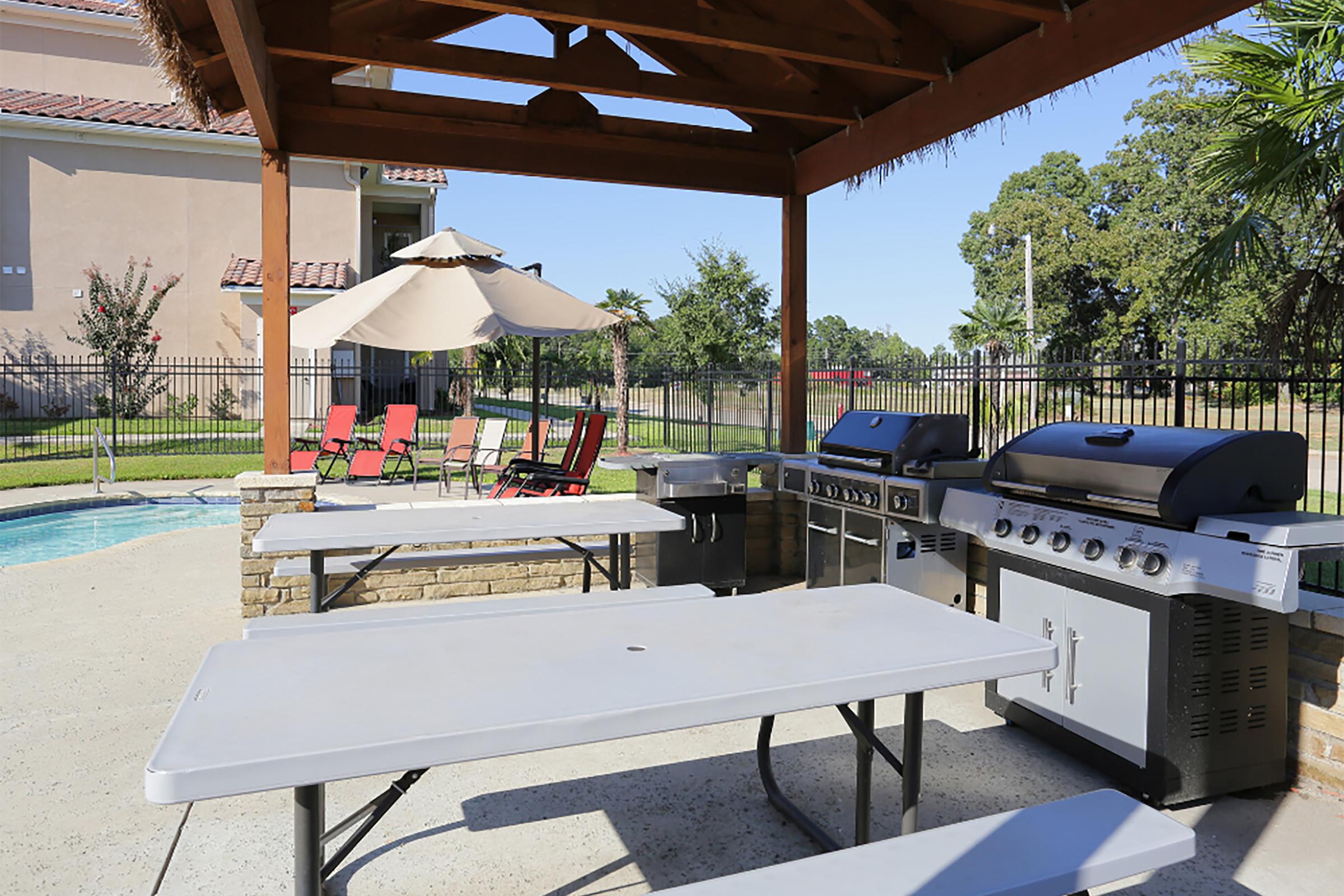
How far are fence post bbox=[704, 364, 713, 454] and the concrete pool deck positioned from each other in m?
8.69

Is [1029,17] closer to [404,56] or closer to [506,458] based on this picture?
[404,56]

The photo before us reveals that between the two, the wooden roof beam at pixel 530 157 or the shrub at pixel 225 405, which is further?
the shrub at pixel 225 405

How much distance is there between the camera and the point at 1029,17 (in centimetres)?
404

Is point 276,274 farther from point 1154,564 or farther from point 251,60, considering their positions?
point 1154,564

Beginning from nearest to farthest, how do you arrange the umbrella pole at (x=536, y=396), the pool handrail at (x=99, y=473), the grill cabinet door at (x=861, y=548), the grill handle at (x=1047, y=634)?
1. the grill handle at (x=1047, y=634)
2. the grill cabinet door at (x=861, y=548)
3. the umbrella pole at (x=536, y=396)
4. the pool handrail at (x=99, y=473)

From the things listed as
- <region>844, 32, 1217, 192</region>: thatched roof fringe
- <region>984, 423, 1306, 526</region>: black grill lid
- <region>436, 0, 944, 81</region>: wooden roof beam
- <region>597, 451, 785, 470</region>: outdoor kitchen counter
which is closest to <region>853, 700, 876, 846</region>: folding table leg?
<region>984, 423, 1306, 526</region>: black grill lid

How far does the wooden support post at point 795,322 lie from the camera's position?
21.0 ft

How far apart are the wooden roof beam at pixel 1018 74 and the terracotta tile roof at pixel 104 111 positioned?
1356 cm

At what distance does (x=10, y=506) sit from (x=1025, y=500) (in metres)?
9.73

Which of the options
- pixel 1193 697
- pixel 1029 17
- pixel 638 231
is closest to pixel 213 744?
pixel 1193 697

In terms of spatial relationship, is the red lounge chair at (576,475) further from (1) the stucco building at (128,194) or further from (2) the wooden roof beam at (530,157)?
(1) the stucco building at (128,194)

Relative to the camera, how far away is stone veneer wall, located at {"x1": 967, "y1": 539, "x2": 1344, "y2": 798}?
3062mm

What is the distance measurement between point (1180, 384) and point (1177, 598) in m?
1.84

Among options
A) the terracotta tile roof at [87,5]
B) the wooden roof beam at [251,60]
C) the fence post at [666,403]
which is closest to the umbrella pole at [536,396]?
the wooden roof beam at [251,60]
